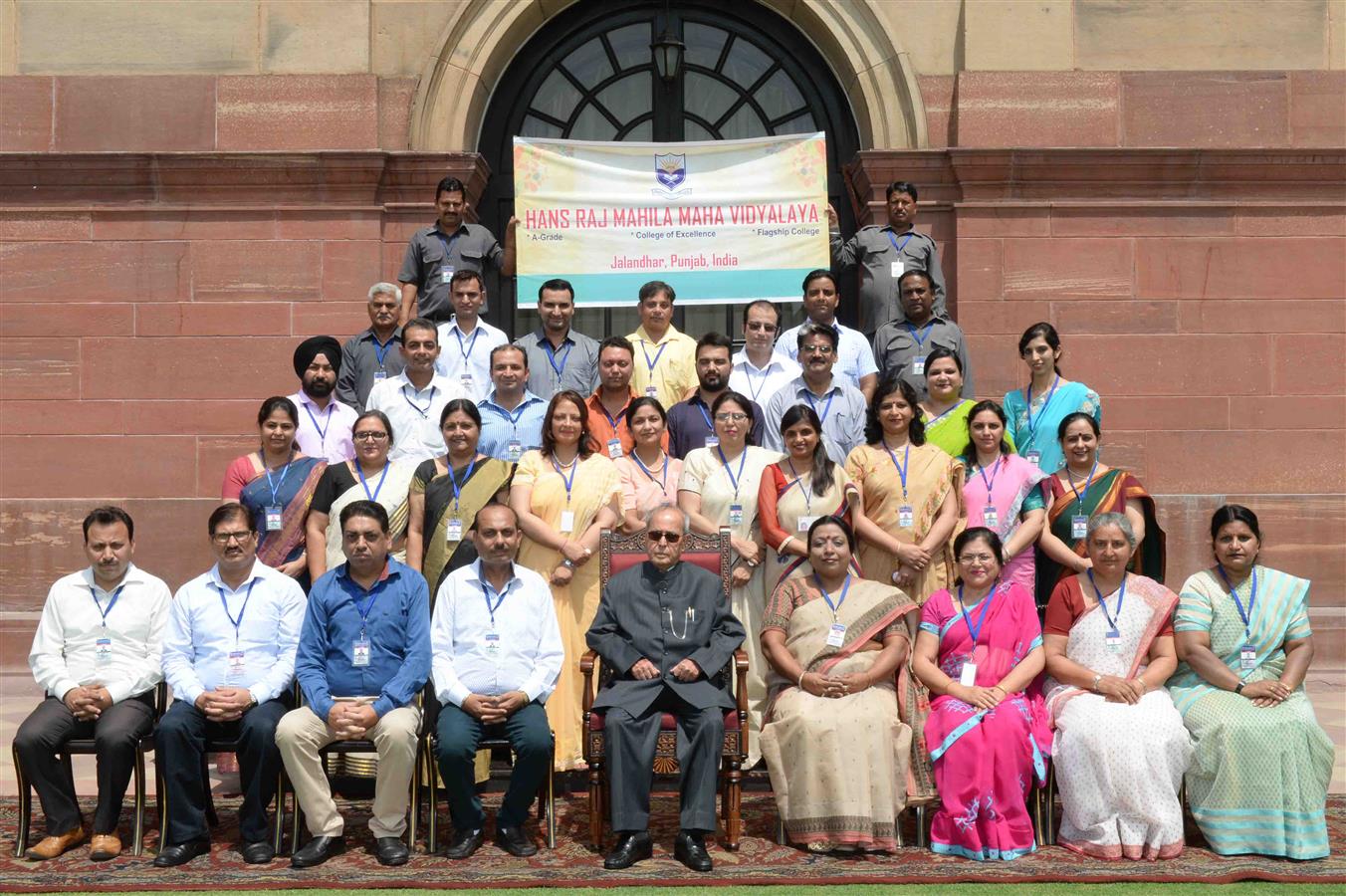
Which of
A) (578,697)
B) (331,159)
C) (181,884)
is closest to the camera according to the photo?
(181,884)

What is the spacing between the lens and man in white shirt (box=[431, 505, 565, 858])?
577cm

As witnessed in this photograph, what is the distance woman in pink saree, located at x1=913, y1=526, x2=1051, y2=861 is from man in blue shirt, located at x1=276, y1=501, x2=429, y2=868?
82.9 inches

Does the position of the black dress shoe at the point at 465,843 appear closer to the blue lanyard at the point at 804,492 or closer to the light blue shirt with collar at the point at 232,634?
the light blue shirt with collar at the point at 232,634

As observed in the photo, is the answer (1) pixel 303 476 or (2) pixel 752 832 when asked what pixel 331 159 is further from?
(2) pixel 752 832

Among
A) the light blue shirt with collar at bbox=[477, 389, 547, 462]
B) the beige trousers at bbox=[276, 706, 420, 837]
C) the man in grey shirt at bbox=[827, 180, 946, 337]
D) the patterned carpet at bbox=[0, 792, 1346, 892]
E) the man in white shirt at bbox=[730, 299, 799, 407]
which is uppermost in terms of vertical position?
the man in grey shirt at bbox=[827, 180, 946, 337]

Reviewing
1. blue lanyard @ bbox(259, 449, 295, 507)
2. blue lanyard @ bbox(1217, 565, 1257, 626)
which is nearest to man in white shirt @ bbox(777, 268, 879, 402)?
blue lanyard @ bbox(1217, 565, 1257, 626)

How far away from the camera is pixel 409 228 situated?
9.87m

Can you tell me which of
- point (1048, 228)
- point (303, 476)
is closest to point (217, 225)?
point (303, 476)

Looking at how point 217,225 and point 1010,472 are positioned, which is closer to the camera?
point 1010,472

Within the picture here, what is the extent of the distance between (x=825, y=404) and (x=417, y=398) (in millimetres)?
2088

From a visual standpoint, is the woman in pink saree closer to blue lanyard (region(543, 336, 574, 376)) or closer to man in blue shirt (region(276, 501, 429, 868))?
man in blue shirt (region(276, 501, 429, 868))

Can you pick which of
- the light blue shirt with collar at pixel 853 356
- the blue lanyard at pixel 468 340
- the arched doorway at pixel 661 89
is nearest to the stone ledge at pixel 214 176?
the arched doorway at pixel 661 89

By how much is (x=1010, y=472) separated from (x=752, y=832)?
2058 mm

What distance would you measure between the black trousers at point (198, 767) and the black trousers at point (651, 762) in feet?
4.43
